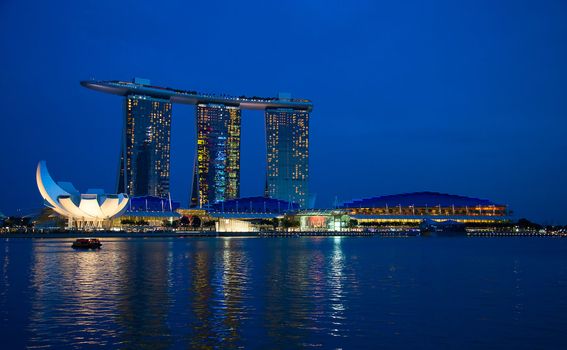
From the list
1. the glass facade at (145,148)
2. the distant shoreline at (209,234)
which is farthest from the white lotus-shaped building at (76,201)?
the glass facade at (145,148)

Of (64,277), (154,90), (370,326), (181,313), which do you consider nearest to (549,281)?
(370,326)

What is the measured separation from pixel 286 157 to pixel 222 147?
795 inches

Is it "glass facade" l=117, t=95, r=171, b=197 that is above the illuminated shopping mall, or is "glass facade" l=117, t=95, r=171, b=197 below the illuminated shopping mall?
above

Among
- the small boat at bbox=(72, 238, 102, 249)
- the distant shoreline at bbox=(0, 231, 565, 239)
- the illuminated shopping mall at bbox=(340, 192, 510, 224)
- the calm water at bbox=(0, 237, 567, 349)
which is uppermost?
the illuminated shopping mall at bbox=(340, 192, 510, 224)

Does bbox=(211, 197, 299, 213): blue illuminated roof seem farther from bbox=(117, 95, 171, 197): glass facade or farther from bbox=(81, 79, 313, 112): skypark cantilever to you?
bbox=(81, 79, 313, 112): skypark cantilever

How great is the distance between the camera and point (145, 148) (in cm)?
17725

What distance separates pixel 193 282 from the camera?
102ft

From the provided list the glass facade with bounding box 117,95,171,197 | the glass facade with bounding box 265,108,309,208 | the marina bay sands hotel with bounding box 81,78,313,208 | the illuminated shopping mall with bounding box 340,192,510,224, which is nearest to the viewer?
the illuminated shopping mall with bounding box 340,192,510,224

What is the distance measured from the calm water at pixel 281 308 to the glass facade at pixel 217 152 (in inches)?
6058

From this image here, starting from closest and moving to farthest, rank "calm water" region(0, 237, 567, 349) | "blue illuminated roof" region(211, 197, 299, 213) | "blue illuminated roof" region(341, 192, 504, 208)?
"calm water" region(0, 237, 567, 349) < "blue illuminated roof" region(341, 192, 504, 208) < "blue illuminated roof" region(211, 197, 299, 213)

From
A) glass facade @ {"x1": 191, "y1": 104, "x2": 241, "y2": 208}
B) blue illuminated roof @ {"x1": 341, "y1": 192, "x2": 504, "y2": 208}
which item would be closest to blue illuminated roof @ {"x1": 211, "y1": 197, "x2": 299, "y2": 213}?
blue illuminated roof @ {"x1": 341, "y1": 192, "x2": 504, "y2": 208}

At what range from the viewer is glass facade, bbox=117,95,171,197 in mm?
172250

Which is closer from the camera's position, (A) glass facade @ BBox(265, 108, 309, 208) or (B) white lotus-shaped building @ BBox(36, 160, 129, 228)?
(B) white lotus-shaped building @ BBox(36, 160, 129, 228)

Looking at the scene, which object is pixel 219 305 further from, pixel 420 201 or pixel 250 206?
pixel 420 201
